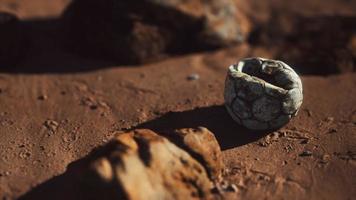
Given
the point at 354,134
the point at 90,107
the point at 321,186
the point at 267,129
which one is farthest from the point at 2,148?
the point at 354,134

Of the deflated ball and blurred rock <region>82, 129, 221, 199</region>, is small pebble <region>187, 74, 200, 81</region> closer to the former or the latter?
the deflated ball

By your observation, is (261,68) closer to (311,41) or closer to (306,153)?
(306,153)

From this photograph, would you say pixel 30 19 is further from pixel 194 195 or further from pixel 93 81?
pixel 194 195

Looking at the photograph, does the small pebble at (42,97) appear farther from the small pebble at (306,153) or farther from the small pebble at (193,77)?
the small pebble at (306,153)

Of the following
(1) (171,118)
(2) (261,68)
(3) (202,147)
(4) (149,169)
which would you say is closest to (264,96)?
(2) (261,68)

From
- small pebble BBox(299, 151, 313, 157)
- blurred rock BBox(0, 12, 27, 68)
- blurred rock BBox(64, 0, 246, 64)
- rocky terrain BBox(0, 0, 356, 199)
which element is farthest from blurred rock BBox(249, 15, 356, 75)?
blurred rock BBox(0, 12, 27, 68)
